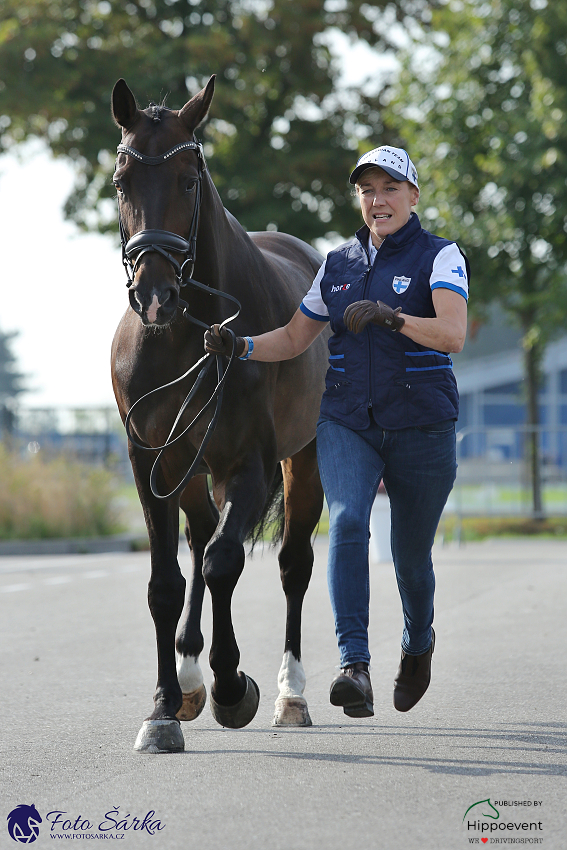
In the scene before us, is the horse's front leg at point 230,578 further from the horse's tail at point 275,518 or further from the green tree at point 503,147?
the green tree at point 503,147

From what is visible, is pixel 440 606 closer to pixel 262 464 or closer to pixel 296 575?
pixel 296 575

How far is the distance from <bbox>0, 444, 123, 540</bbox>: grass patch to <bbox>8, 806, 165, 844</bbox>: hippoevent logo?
1283 cm

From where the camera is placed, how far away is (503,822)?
133 inches

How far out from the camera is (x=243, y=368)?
4.80 metres

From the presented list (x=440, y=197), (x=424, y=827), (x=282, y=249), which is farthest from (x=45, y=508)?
(x=424, y=827)

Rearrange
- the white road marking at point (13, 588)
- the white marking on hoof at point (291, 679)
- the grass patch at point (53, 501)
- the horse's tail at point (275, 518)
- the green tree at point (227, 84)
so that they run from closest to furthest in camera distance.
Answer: the white marking on hoof at point (291, 679) < the horse's tail at point (275, 518) < the white road marking at point (13, 588) < the grass patch at point (53, 501) < the green tree at point (227, 84)

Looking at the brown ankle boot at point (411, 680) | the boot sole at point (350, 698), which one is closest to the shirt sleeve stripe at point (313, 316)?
the brown ankle boot at point (411, 680)

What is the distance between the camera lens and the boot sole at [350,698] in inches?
155

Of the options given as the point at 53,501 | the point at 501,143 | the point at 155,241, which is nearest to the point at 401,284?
the point at 155,241

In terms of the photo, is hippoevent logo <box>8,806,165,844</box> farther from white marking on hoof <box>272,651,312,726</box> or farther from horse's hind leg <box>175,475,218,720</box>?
horse's hind leg <box>175,475,218,720</box>

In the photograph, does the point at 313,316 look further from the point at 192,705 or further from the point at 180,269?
the point at 192,705

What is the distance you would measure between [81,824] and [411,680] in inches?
66.1

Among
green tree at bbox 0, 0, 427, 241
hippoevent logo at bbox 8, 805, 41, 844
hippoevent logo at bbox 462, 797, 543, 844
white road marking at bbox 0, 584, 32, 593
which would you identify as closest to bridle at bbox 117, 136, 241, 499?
hippoevent logo at bbox 8, 805, 41, 844

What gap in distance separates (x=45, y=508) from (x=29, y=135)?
9010 mm
